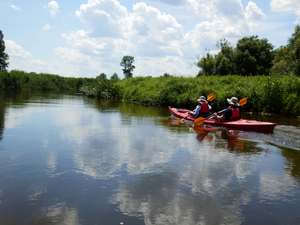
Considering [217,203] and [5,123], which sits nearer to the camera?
[217,203]

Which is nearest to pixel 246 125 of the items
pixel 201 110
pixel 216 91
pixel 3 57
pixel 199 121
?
pixel 199 121

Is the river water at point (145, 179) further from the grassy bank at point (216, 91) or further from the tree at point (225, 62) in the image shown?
the tree at point (225, 62)

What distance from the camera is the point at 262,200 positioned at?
4230 mm

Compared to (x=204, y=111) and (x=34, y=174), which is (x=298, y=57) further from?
(x=34, y=174)

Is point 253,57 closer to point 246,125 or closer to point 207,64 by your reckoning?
point 207,64

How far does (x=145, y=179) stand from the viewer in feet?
16.4

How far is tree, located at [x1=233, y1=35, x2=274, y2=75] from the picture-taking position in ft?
116

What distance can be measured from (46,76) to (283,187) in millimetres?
47668

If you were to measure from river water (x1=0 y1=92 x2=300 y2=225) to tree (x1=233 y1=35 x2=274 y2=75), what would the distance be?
28.6m

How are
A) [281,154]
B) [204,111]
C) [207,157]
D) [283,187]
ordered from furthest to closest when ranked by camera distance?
1. [204,111]
2. [281,154]
3. [207,157]
4. [283,187]

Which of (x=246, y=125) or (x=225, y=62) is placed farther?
(x=225, y=62)

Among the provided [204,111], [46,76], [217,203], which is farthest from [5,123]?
[46,76]

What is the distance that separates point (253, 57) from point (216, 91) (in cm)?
1994

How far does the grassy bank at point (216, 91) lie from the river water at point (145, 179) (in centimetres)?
718
